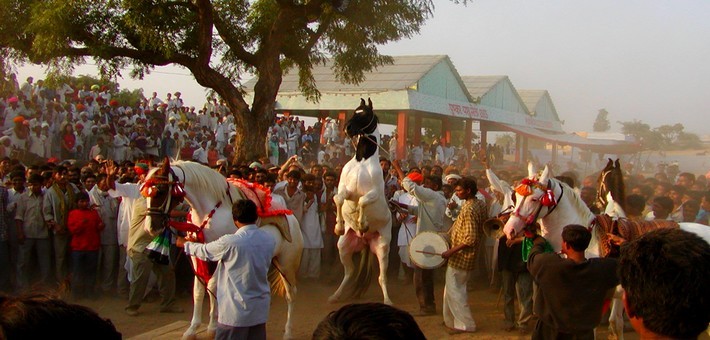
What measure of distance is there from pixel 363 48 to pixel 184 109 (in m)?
8.99

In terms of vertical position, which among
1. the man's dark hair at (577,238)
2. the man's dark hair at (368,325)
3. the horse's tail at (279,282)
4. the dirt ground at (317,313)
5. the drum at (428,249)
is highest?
the man's dark hair at (368,325)

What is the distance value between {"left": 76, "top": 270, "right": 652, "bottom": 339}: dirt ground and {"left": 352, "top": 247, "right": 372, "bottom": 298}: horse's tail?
12.9 inches

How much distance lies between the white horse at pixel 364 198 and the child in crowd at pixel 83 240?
3442mm

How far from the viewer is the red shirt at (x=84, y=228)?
8258 mm

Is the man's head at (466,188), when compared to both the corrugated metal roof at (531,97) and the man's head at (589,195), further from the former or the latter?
the corrugated metal roof at (531,97)

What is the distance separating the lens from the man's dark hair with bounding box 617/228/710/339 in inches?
87.8

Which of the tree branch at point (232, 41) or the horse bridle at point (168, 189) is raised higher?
the tree branch at point (232, 41)

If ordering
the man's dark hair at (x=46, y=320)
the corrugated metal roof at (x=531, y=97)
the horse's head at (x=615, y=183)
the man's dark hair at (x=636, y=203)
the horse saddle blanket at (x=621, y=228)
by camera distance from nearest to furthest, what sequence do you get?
the man's dark hair at (x=46, y=320)
the horse saddle blanket at (x=621, y=228)
the horse's head at (x=615, y=183)
the man's dark hair at (x=636, y=203)
the corrugated metal roof at (x=531, y=97)

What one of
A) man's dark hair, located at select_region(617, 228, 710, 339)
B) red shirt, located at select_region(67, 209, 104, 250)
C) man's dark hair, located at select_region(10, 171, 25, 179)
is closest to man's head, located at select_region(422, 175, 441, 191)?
red shirt, located at select_region(67, 209, 104, 250)

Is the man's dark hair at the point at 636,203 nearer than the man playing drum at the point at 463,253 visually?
Yes

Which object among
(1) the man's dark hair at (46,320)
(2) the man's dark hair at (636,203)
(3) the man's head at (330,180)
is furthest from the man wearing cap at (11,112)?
(1) the man's dark hair at (46,320)

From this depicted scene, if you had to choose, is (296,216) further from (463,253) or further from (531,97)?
(531,97)

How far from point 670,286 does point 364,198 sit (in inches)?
223

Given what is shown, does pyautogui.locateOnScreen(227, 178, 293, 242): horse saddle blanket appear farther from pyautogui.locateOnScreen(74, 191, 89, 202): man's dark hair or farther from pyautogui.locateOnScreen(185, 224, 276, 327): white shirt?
pyautogui.locateOnScreen(74, 191, 89, 202): man's dark hair
